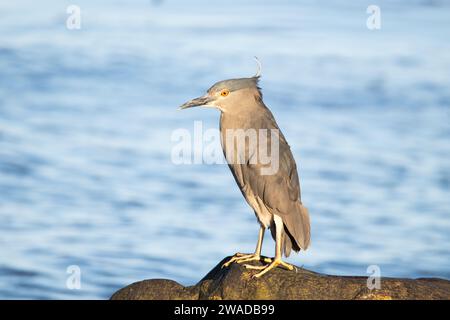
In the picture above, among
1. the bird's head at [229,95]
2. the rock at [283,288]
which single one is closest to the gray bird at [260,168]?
the bird's head at [229,95]

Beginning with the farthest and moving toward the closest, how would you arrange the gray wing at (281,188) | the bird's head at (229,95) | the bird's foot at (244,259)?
the bird's head at (229,95)
the gray wing at (281,188)
the bird's foot at (244,259)

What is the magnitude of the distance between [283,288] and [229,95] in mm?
2009

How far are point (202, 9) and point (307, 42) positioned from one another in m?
5.08

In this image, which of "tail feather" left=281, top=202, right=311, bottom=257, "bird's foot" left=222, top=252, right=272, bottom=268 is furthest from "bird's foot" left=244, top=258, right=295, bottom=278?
"tail feather" left=281, top=202, right=311, bottom=257

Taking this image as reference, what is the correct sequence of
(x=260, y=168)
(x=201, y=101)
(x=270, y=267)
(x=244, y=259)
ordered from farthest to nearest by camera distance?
(x=201, y=101), (x=260, y=168), (x=244, y=259), (x=270, y=267)

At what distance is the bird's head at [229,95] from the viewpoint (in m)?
10.2

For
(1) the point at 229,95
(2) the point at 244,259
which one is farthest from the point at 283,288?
(1) the point at 229,95

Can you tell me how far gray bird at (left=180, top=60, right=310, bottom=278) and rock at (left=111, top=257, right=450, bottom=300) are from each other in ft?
1.02

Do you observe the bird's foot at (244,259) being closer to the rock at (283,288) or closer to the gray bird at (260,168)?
the gray bird at (260,168)

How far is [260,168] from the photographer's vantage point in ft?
32.8

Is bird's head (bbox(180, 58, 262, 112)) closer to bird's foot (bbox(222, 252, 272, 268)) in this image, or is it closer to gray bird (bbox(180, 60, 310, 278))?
gray bird (bbox(180, 60, 310, 278))

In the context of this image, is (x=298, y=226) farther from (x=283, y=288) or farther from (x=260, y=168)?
(x=283, y=288)

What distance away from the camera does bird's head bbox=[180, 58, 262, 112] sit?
1019 cm

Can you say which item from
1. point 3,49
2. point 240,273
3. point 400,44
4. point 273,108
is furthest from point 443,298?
point 3,49
